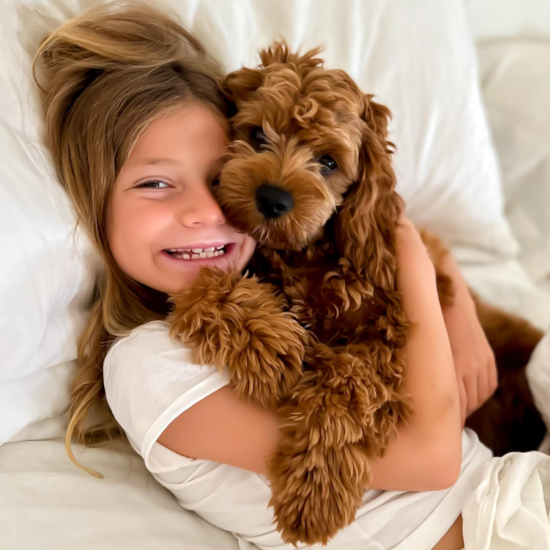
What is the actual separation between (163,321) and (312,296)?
401 mm

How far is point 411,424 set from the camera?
1.30 meters

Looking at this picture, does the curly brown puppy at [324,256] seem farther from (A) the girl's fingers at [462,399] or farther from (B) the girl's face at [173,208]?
(A) the girl's fingers at [462,399]

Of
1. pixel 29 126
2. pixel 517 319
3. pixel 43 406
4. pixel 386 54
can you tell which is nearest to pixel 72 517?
pixel 43 406

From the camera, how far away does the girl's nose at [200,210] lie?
128 cm

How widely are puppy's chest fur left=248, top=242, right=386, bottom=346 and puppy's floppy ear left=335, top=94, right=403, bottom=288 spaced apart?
43 mm

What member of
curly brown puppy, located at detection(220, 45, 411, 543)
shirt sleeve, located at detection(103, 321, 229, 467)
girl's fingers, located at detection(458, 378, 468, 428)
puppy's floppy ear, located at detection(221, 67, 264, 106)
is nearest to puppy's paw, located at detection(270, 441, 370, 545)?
curly brown puppy, located at detection(220, 45, 411, 543)

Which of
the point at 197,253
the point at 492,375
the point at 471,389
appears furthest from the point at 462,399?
the point at 197,253

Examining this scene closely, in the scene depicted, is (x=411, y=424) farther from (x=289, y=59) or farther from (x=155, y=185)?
(x=289, y=59)

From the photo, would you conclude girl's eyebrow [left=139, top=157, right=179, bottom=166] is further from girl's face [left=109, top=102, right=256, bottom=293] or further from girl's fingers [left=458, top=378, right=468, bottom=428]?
girl's fingers [left=458, top=378, right=468, bottom=428]

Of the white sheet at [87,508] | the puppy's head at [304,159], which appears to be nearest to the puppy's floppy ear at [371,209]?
the puppy's head at [304,159]

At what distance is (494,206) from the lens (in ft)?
6.88

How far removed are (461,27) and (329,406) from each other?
5.11 ft

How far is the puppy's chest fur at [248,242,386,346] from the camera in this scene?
1.39 meters

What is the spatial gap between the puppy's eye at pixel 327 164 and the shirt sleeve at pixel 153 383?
58 cm
